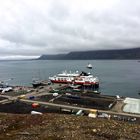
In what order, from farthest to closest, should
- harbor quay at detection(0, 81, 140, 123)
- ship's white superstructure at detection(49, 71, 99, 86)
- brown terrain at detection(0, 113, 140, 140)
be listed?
ship's white superstructure at detection(49, 71, 99, 86)
harbor quay at detection(0, 81, 140, 123)
brown terrain at detection(0, 113, 140, 140)

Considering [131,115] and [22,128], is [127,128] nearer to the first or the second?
[22,128]

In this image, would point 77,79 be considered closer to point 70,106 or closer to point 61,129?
point 70,106

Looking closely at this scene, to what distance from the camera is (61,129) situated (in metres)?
23.5

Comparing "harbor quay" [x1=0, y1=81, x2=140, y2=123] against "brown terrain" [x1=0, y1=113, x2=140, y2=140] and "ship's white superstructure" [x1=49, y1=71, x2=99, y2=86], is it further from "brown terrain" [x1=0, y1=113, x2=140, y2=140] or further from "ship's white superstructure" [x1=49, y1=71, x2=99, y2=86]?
"ship's white superstructure" [x1=49, y1=71, x2=99, y2=86]

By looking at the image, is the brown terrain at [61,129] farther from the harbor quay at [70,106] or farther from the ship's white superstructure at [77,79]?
the ship's white superstructure at [77,79]

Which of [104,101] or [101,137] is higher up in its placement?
[101,137]

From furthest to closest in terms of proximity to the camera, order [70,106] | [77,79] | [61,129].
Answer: [77,79] < [70,106] < [61,129]

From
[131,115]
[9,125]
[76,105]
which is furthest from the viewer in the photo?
[76,105]

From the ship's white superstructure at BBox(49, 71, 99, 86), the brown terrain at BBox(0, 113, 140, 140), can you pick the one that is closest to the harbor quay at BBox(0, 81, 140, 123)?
the brown terrain at BBox(0, 113, 140, 140)

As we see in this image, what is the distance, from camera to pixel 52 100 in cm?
6444

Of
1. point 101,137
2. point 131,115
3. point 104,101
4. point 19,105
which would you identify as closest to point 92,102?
point 104,101

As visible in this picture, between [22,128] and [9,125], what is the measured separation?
2.35 meters

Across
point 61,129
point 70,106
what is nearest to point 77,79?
point 70,106

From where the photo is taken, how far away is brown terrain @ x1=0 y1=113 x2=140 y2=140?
21484mm
